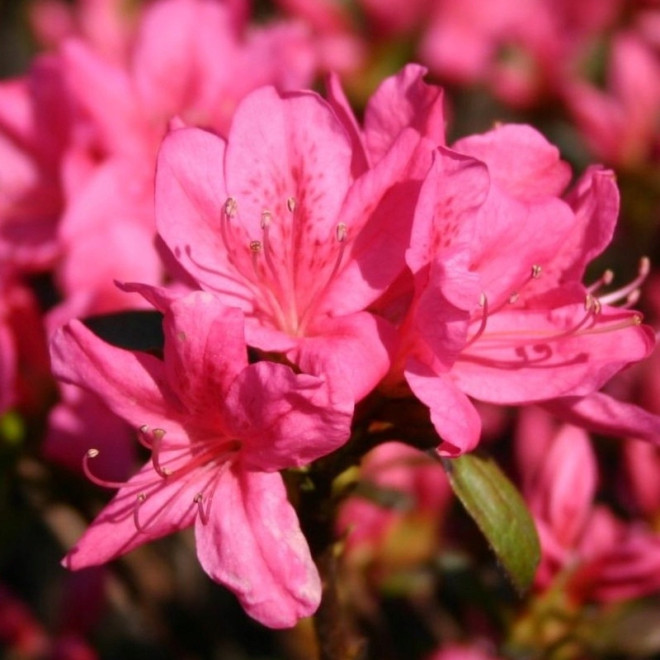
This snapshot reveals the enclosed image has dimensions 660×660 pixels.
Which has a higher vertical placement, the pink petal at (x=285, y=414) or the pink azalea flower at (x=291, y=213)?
the pink azalea flower at (x=291, y=213)

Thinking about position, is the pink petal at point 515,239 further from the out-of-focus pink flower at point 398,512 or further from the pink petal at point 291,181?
the out-of-focus pink flower at point 398,512

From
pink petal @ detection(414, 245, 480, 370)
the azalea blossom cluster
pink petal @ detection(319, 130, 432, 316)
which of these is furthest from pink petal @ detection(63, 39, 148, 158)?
pink petal @ detection(414, 245, 480, 370)

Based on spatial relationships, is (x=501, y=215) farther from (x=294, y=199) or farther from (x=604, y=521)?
(x=604, y=521)

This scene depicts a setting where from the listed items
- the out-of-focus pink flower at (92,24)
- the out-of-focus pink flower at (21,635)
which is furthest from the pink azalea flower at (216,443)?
the out-of-focus pink flower at (92,24)

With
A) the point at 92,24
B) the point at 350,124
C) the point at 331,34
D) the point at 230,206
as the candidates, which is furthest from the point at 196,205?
the point at 331,34

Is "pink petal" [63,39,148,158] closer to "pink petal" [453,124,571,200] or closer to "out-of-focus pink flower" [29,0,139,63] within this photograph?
"out-of-focus pink flower" [29,0,139,63]

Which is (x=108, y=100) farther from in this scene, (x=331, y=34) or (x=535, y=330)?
(x=331, y=34)
